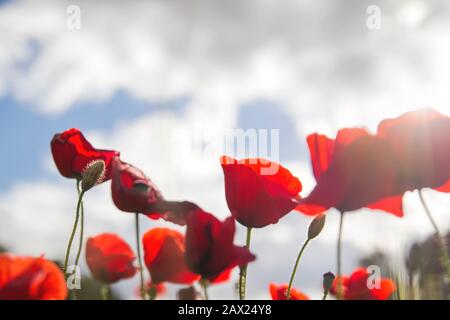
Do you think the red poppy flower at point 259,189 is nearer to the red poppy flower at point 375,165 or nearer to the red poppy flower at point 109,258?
the red poppy flower at point 375,165

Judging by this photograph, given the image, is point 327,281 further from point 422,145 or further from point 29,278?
point 29,278

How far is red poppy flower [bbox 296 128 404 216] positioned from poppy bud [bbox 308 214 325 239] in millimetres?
88

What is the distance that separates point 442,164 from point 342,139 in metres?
0.15

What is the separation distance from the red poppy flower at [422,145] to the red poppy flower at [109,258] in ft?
1.41

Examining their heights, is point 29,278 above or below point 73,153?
below

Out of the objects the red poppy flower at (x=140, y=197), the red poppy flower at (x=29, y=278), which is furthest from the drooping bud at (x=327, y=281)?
the red poppy flower at (x=29, y=278)

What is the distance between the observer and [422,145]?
0.64 metres

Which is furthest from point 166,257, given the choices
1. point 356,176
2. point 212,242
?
point 356,176

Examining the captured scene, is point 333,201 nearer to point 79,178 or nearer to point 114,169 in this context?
point 114,169

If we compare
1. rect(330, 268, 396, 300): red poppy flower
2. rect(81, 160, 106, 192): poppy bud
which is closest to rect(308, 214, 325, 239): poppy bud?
rect(330, 268, 396, 300): red poppy flower

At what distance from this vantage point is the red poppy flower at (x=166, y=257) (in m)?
0.78

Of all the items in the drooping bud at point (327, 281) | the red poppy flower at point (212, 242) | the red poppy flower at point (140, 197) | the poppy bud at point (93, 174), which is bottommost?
the drooping bud at point (327, 281)

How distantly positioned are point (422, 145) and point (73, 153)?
48cm

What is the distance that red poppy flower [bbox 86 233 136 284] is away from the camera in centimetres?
88
